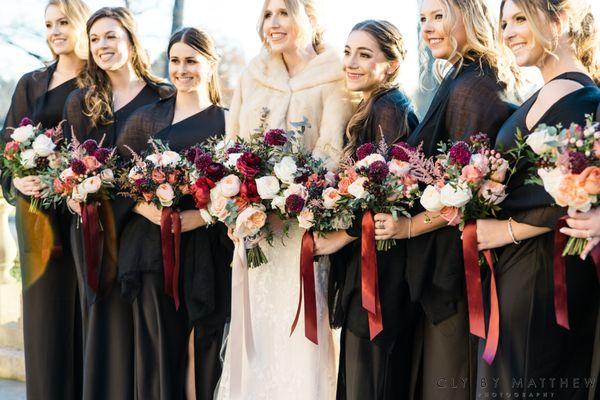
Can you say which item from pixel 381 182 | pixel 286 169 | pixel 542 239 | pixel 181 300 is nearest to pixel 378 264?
pixel 381 182

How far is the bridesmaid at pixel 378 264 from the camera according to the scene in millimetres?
4672

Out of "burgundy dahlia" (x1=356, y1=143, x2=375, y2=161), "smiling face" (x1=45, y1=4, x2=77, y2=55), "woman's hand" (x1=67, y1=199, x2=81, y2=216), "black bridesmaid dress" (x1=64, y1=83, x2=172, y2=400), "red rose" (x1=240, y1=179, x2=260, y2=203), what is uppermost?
"smiling face" (x1=45, y1=4, x2=77, y2=55)

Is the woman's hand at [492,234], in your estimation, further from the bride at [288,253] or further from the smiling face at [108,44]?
the smiling face at [108,44]

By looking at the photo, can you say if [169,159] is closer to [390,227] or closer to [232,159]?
[232,159]

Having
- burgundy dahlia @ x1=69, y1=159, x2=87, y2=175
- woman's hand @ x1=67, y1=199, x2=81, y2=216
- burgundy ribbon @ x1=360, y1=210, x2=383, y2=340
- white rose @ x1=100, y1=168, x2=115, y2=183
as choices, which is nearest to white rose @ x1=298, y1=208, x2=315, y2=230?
burgundy ribbon @ x1=360, y1=210, x2=383, y2=340

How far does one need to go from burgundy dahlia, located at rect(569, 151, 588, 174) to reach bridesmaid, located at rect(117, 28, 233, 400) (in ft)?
7.99

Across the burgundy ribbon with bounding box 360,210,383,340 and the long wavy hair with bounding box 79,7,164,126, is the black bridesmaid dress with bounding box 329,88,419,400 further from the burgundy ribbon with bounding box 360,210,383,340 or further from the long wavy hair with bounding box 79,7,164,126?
the long wavy hair with bounding box 79,7,164,126

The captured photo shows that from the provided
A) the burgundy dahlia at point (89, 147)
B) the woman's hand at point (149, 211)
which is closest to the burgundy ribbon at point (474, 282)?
the woman's hand at point (149, 211)

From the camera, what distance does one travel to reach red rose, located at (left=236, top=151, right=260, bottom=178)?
4.77 metres

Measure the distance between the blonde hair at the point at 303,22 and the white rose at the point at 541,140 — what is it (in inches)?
76.1

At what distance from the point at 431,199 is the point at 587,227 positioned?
30.1 inches

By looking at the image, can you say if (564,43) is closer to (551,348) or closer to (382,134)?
(382,134)

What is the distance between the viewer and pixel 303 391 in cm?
512

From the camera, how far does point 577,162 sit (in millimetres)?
3670
